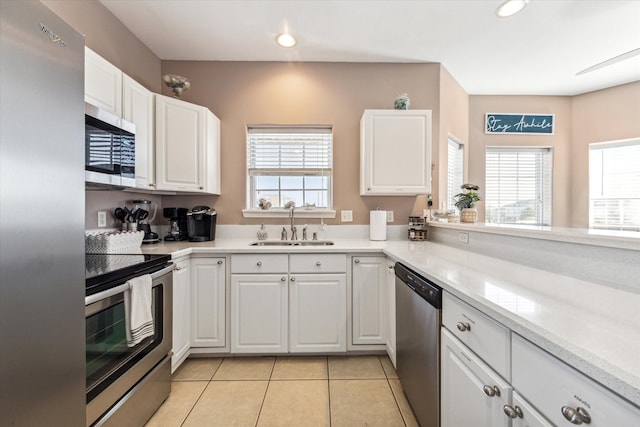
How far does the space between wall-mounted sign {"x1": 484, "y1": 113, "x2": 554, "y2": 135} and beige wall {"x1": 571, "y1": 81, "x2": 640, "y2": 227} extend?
361 millimetres

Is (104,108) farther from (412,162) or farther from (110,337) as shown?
(412,162)

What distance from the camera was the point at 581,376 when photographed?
1.87ft

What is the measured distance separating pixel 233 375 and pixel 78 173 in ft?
5.53

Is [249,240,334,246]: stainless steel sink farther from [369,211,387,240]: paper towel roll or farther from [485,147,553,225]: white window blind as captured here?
[485,147,553,225]: white window blind

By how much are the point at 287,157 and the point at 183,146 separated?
96cm

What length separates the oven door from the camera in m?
1.09

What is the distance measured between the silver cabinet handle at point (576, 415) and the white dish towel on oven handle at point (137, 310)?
1607 millimetres

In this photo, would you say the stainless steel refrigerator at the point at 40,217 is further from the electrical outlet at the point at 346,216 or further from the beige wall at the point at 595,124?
the beige wall at the point at 595,124

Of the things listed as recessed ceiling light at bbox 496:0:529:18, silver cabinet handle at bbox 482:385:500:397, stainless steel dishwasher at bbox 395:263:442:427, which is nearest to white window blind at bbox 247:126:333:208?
stainless steel dishwasher at bbox 395:263:442:427

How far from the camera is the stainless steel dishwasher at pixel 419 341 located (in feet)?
3.92

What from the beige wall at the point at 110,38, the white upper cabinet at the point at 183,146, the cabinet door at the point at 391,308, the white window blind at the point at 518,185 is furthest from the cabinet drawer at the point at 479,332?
the white window blind at the point at 518,185

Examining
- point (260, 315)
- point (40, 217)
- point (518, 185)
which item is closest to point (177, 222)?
point (260, 315)

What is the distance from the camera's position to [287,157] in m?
2.73

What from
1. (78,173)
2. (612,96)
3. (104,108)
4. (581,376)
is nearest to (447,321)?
(581,376)
